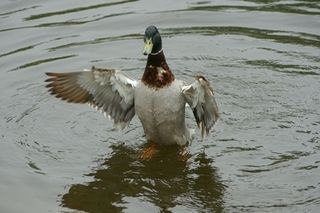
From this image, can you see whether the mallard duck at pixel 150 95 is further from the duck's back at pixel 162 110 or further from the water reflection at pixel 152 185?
the water reflection at pixel 152 185

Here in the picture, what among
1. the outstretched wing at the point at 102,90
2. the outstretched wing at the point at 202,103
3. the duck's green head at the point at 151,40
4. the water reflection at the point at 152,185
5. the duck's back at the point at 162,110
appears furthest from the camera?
the outstretched wing at the point at 102,90

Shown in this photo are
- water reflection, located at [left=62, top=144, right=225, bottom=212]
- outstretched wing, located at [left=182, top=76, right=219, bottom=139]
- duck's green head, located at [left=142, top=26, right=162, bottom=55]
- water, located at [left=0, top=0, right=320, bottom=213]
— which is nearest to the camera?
water reflection, located at [left=62, top=144, right=225, bottom=212]

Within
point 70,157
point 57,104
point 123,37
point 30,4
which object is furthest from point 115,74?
point 30,4

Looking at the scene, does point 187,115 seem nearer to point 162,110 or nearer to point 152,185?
point 162,110

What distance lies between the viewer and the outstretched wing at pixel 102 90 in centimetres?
778

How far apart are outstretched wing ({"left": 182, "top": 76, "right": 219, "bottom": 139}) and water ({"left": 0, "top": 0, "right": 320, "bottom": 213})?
30cm

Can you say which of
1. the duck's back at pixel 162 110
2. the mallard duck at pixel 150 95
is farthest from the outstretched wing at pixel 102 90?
the duck's back at pixel 162 110

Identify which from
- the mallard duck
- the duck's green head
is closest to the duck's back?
the mallard duck

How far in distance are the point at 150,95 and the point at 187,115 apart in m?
1.34

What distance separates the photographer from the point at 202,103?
7680mm

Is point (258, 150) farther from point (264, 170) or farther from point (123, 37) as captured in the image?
point (123, 37)

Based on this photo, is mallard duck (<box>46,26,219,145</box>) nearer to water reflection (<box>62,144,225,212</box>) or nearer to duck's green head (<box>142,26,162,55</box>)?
duck's green head (<box>142,26,162,55</box>)

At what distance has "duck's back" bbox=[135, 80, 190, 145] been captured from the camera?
24.9ft

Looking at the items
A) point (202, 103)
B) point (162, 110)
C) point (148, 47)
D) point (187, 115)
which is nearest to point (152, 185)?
point (162, 110)
